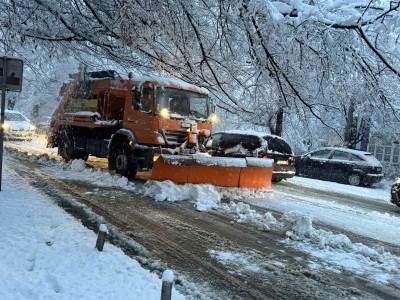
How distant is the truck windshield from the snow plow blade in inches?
59.3

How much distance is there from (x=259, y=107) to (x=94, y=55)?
145 inches

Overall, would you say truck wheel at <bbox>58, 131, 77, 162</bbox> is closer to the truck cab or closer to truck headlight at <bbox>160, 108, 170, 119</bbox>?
the truck cab

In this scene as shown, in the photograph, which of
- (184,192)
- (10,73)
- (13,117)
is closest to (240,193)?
(184,192)

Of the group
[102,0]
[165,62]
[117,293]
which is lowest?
[117,293]

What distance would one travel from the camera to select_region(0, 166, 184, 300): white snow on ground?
503cm

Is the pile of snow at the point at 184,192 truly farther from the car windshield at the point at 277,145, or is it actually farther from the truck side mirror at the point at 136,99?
the car windshield at the point at 277,145

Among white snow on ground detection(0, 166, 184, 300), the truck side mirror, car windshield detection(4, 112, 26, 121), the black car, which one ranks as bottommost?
white snow on ground detection(0, 166, 184, 300)

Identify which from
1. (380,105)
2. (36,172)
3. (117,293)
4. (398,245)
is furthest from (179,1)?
(36,172)

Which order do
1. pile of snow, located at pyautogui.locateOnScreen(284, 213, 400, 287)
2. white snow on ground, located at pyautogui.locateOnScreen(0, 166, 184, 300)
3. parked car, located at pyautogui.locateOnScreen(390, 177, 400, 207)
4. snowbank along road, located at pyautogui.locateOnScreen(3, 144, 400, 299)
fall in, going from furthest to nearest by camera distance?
1. parked car, located at pyautogui.locateOnScreen(390, 177, 400, 207)
2. pile of snow, located at pyautogui.locateOnScreen(284, 213, 400, 287)
3. snowbank along road, located at pyautogui.locateOnScreen(3, 144, 400, 299)
4. white snow on ground, located at pyautogui.locateOnScreen(0, 166, 184, 300)

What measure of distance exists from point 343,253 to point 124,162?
7680 mm

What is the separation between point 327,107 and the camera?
6539mm

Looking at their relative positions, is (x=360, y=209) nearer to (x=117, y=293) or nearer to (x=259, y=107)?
(x=259, y=107)

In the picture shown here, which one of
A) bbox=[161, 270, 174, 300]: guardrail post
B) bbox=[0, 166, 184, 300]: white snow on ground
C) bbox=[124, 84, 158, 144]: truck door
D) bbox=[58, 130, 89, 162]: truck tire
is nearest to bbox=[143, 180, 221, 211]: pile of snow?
bbox=[124, 84, 158, 144]: truck door

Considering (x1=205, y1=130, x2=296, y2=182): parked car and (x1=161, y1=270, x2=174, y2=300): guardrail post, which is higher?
(x1=205, y1=130, x2=296, y2=182): parked car
